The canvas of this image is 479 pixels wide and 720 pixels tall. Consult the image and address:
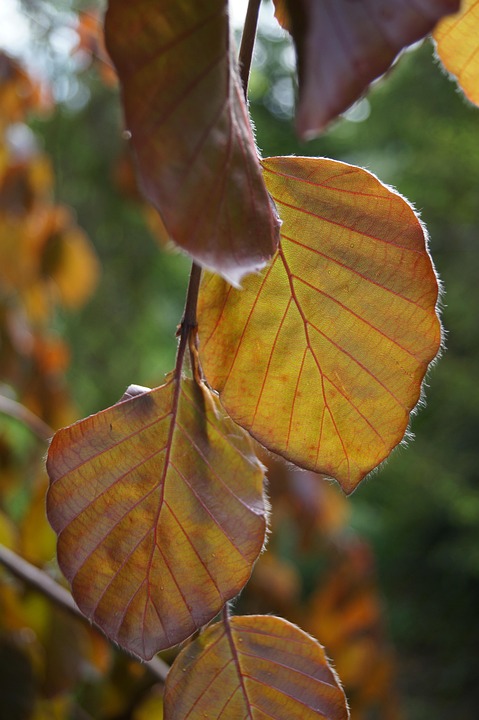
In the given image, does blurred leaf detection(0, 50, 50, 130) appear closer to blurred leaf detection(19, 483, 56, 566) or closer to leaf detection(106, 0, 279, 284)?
blurred leaf detection(19, 483, 56, 566)

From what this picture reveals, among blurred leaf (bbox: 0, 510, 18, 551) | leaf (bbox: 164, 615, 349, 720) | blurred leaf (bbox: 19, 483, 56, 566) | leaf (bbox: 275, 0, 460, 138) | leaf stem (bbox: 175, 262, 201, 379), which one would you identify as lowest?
blurred leaf (bbox: 19, 483, 56, 566)

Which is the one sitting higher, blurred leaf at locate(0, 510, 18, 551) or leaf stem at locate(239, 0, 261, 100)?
leaf stem at locate(239, 0, 261, 100)

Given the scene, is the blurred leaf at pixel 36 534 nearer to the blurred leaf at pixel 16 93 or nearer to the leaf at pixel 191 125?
the blurred leaf at pixel 16 93

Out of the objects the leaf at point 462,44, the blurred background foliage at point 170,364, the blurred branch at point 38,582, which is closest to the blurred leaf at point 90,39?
the blurred background foliage at point 170,364

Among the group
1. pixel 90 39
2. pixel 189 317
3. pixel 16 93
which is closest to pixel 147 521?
pixel 189 317

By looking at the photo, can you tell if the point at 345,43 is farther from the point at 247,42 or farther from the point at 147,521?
the point at 147,521

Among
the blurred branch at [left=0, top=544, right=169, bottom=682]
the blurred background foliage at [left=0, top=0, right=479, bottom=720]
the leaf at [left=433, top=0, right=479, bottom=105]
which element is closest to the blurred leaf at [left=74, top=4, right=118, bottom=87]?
the blurred background foliage at [left=0, top=0, right=479, bottom=720]
